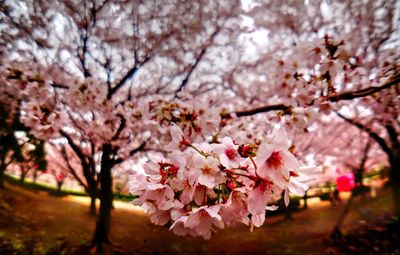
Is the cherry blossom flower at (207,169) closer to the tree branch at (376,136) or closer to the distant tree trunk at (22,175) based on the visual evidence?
the distant tree trunk at (22,175)

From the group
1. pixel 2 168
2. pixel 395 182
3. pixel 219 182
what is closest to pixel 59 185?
pixel 2 168

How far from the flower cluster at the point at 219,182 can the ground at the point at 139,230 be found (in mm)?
3223

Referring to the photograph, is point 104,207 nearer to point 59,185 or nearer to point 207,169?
point 59,185

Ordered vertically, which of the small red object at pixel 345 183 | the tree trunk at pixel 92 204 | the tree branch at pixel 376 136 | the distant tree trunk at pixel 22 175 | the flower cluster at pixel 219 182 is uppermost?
the tree branch at pixel 376 136

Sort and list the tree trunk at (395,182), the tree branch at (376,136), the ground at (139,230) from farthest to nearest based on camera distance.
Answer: the tree trunk at (395,182)
the tree branch at (376,136)
the ground at (139,230)

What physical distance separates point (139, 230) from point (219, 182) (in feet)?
16.3

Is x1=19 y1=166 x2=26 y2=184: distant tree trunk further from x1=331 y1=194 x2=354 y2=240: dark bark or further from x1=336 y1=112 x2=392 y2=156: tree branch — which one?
x1=331 y1=194 x2=354 y2=240: dark bark

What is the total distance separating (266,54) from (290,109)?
3996 mm

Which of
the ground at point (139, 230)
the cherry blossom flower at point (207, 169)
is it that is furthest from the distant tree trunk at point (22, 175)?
the cherry blossom flower at point (207, 169)

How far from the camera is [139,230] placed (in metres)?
5.19

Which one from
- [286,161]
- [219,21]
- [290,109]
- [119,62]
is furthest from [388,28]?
[286,161]

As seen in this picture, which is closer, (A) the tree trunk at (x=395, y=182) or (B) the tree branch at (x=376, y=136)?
(B) the tree branch at (x=376, y=136)

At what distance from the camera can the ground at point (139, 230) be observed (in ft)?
12.1

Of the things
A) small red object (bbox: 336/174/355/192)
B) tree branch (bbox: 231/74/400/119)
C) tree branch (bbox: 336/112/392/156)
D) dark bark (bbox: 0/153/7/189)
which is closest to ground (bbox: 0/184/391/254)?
dark bark (bbox: 0/153/7/189)
